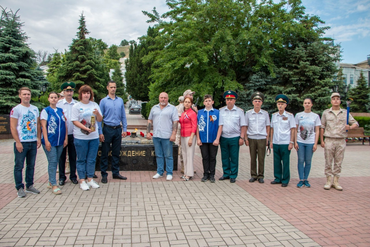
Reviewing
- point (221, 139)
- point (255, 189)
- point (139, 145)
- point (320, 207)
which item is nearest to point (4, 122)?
point (139, 145)

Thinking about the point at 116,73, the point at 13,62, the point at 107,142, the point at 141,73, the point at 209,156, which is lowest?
the point at 209,156

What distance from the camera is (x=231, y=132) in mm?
6441

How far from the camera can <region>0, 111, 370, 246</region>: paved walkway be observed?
3.61 metres

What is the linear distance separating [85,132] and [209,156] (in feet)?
→ 8.77

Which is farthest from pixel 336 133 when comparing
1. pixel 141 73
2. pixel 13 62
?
pixel 141 73

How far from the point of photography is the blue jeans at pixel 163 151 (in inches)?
261

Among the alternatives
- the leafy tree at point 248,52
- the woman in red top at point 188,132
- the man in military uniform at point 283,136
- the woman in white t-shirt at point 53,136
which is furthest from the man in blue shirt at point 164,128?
the leafy tree at point 248,52

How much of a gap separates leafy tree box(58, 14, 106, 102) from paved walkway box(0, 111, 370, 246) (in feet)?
68.7

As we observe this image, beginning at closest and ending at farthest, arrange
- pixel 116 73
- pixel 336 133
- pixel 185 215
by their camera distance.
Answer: pixel 185 215 < pixel 336 133 < pixel 116 73

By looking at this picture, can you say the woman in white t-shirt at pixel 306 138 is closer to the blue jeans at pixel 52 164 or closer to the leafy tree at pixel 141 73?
the blue jeans at pixel 52 164

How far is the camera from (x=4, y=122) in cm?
1521

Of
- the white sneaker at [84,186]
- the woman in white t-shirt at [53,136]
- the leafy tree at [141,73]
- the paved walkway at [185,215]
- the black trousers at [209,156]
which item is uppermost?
the leafy tree at [141,73]

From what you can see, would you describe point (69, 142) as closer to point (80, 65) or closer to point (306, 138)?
point (306, 138)

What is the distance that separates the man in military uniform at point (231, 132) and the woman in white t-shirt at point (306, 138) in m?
1.18
